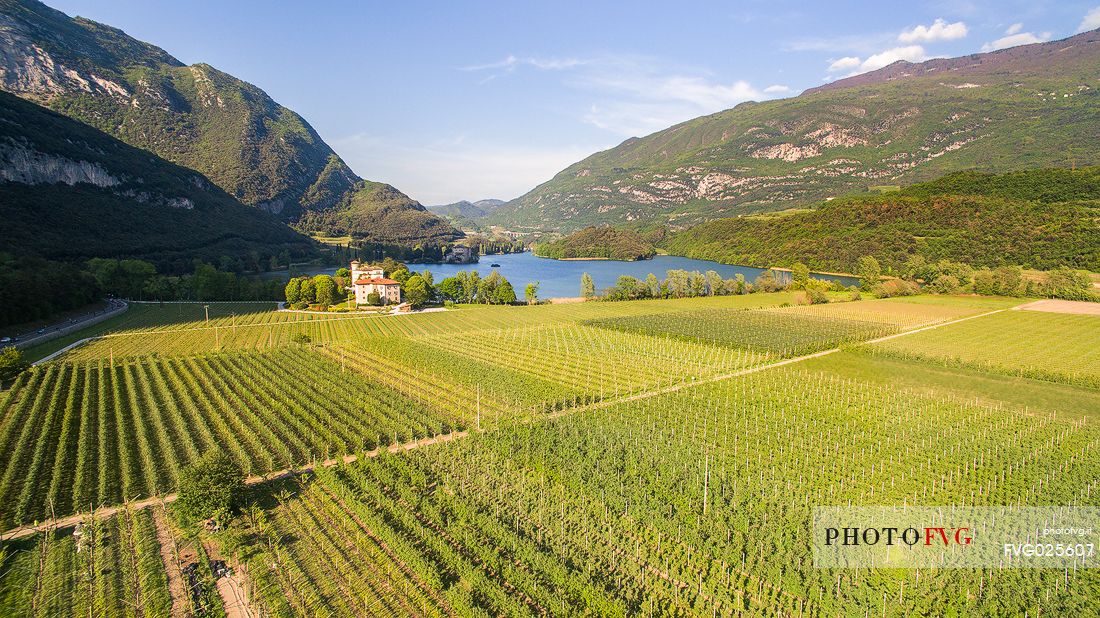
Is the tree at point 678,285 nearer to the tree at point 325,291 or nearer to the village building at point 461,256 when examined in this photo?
the tree at point 325,291

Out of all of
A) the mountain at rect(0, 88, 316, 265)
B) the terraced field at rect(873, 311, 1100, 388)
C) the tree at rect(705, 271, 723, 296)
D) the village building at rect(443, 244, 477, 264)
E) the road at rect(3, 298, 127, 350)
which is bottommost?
the terraced field at rect(873, 311, 1100, 388)

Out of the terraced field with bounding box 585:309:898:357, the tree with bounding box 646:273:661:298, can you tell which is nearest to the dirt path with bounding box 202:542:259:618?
the terraced field with bounding box 585:309:898:357

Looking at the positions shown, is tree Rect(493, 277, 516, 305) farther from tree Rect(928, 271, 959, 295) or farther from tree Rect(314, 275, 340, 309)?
tree Rect(928, 271, 959, 295)

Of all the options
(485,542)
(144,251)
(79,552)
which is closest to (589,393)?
(485,542)

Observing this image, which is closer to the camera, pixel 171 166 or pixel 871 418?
pixel 871 418

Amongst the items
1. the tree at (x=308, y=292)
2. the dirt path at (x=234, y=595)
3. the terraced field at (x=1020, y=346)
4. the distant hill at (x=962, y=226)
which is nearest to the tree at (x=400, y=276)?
the tree at (x=308, y=292)

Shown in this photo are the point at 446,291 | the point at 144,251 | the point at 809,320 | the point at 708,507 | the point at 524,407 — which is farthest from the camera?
the point at 144,251

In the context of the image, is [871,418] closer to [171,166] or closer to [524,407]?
[524,407]
